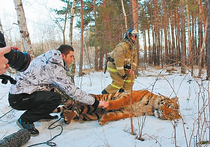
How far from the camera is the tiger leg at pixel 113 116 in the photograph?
2.75m

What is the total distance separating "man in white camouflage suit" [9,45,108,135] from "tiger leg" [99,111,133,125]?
0.49 metres

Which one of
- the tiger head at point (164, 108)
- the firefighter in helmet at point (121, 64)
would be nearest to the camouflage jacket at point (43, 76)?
the tiger head at point (164, 108)

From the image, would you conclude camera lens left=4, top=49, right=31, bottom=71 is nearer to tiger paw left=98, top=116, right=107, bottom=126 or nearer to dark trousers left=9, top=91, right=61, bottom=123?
dark trousers left=9, top=91, right=61, bottom=123

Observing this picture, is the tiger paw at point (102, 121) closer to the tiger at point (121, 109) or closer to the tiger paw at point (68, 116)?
the tiger at point (121, 109)

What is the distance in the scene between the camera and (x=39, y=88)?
8.16 ft

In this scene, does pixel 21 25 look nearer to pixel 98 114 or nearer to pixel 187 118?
pixel 98 114

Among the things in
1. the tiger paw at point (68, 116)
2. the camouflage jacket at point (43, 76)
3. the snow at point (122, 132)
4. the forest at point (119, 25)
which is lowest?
the snow at point (122, 132)

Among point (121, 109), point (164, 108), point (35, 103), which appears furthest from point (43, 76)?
point (164, 108)

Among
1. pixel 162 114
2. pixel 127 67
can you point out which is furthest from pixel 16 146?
pixel 127 67

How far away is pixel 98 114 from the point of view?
3066 mm

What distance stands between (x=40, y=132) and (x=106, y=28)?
35.1 feet

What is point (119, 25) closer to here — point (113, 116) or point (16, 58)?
point (113, 116)

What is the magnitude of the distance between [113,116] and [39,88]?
1.29m

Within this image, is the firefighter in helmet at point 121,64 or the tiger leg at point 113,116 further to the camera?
the firefighter in helmet at point 121,64
